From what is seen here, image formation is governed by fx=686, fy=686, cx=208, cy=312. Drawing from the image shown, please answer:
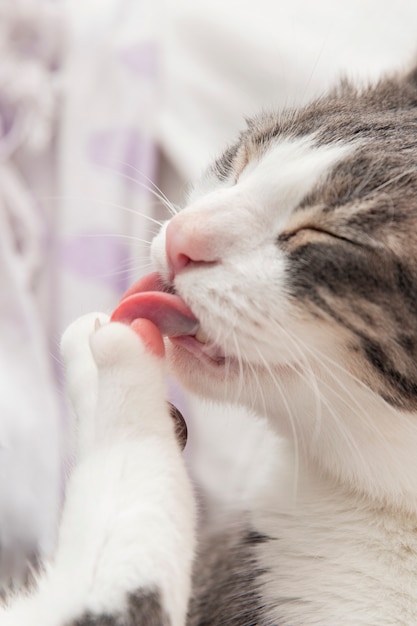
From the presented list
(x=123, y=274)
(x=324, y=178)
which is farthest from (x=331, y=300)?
(x=123, y=274)

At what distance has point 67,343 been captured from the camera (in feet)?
2.72

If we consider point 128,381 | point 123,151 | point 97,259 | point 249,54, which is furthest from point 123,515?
point 249,54

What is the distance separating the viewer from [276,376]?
0.70m

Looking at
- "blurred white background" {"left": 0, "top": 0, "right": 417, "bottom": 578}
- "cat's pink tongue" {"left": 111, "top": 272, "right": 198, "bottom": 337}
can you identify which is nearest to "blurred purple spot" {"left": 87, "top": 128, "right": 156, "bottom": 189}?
"blurred white background" {"left": 0, "top": 0, "right": 417, "bottom": 578}

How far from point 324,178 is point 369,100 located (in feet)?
0.90

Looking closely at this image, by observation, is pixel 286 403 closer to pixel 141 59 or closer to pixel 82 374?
pixel 82 374

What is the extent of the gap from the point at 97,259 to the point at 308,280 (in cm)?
77

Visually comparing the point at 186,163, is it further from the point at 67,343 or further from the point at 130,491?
the point at 130,491

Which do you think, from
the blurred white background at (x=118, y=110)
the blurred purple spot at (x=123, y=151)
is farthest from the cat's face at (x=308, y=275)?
the blurred purple spot at (x=123, y=151)

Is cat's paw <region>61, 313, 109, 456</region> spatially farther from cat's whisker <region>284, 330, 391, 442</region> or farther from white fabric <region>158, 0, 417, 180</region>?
white fabric <region>158, 0, 417, 180</region>

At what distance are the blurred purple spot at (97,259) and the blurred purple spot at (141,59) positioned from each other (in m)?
0.39

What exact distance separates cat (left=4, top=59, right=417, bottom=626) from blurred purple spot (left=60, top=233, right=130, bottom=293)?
556 millimetres

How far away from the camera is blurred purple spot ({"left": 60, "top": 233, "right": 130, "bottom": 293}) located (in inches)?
53.9

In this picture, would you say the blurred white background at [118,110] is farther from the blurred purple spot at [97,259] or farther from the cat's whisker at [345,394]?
the cat's whisker at [345,394]
